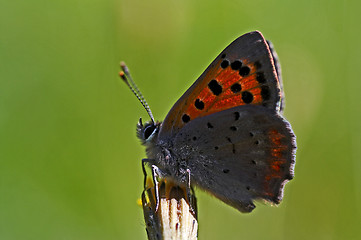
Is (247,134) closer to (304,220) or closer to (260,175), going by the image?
(260,175)

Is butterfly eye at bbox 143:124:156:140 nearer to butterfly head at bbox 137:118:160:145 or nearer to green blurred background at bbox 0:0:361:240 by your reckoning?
butterfly head at bbox 137:118:160:145

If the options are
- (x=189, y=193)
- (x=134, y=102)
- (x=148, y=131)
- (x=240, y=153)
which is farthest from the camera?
(x=134, y=102)

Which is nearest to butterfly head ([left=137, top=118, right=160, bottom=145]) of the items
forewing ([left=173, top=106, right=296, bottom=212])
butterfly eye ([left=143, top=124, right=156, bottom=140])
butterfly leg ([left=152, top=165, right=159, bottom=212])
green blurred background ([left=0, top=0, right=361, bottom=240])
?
butterfly eye ([left=143, top=124, right=156, bottom=140])

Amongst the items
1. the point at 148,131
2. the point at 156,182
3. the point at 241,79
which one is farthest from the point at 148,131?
the point at 241,79

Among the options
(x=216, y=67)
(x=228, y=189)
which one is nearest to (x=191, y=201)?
(x=228, y=189)

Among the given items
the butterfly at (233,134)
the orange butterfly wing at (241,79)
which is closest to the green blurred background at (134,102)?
the butterfly at (233,134)

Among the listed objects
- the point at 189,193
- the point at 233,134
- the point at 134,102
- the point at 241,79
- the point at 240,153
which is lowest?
the point at 189,193

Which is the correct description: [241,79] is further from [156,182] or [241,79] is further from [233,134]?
[156,182]
